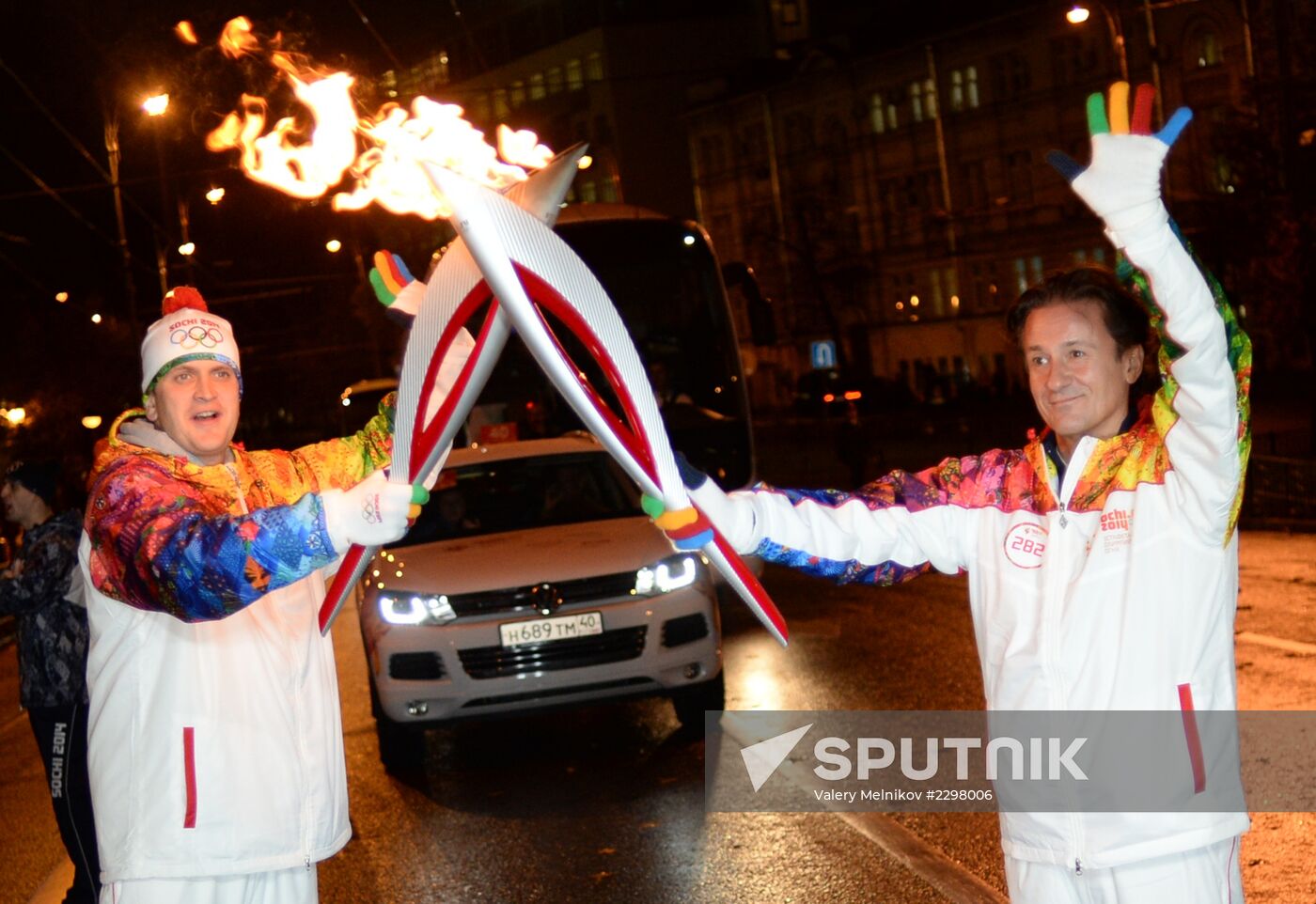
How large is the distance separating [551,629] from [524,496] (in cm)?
149

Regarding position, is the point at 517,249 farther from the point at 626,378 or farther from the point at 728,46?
the point at 728,46

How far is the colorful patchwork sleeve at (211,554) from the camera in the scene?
306cm

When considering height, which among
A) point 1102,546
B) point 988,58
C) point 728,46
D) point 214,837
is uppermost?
point 728,46

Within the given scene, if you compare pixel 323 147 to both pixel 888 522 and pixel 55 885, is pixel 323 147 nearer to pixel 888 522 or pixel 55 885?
pixel 55 885

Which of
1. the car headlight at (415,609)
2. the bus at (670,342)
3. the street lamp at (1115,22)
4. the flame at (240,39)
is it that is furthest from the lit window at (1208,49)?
the car headlight at (415,609)

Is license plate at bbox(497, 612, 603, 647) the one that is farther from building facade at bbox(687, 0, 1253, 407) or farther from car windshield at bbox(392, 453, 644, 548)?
building facade at bbox(687, 0, 1253, 407)

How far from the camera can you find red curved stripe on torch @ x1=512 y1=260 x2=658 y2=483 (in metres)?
2.72

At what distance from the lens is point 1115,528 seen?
313 centimetres

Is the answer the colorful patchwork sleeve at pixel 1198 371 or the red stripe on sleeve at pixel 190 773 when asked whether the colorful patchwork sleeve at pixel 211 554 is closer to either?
the red stripe on sleeve at pixel 190 773

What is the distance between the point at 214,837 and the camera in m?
3.40

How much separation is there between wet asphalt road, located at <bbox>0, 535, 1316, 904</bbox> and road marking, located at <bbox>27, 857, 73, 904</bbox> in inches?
2.0

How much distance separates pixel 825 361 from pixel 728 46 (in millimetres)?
46254

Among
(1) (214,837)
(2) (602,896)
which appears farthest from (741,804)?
(1) (214,837)

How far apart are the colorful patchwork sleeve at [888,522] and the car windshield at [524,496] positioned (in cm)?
545
